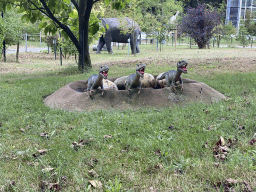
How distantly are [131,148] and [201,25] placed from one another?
25.3 m

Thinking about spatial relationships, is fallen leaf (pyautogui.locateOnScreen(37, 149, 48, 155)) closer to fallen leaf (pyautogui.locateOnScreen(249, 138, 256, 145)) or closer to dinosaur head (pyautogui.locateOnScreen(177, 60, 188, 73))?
fallen leaf (pyautogui.locateOnScreen(249, 138, 256, 145))

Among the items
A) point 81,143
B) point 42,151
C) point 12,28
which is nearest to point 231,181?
point 81,143

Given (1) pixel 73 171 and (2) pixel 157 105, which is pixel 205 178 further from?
(2) pixel 157 105

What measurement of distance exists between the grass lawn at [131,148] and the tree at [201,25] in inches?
859

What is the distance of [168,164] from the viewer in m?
3.16

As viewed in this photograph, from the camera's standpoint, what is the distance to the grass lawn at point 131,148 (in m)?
2.79

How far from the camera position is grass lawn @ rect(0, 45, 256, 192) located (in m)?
2.79

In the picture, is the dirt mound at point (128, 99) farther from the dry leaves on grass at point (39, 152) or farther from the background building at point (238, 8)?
the background building at point (238, 8)

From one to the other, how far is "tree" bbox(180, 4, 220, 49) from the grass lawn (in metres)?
21.8

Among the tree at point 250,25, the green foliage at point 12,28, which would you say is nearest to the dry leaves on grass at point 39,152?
the green foliage at point 12,28

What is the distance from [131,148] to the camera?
364cm

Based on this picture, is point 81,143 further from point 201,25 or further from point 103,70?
point 201,25

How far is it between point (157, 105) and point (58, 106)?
2035mm

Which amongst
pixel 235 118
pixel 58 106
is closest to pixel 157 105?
pixel 235 118
